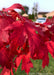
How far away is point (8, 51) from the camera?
59 cm

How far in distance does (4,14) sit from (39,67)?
106 inches

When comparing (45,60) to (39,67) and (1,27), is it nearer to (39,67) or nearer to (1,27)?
(1,27)

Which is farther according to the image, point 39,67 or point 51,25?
point 39,67

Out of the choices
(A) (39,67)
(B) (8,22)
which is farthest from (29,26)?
(A) (39,67)

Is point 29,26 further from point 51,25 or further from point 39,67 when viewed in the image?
point 39,67

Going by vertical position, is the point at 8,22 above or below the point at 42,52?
above

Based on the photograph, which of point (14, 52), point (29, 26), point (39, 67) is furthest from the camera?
point (39, 67)

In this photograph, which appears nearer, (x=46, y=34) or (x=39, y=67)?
(x=46, y=34)

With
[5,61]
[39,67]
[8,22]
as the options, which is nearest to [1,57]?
[5,61]

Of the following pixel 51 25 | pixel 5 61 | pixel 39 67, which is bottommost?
pixel 39 67

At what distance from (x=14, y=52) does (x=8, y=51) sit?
24mm

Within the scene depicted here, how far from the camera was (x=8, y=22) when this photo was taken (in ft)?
1.67

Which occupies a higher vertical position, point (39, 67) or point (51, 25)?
point (51, 25)

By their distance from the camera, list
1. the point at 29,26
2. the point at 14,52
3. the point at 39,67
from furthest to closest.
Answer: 1. the point at 39,67
2. the point at 14,52
3. the point at 29,26
